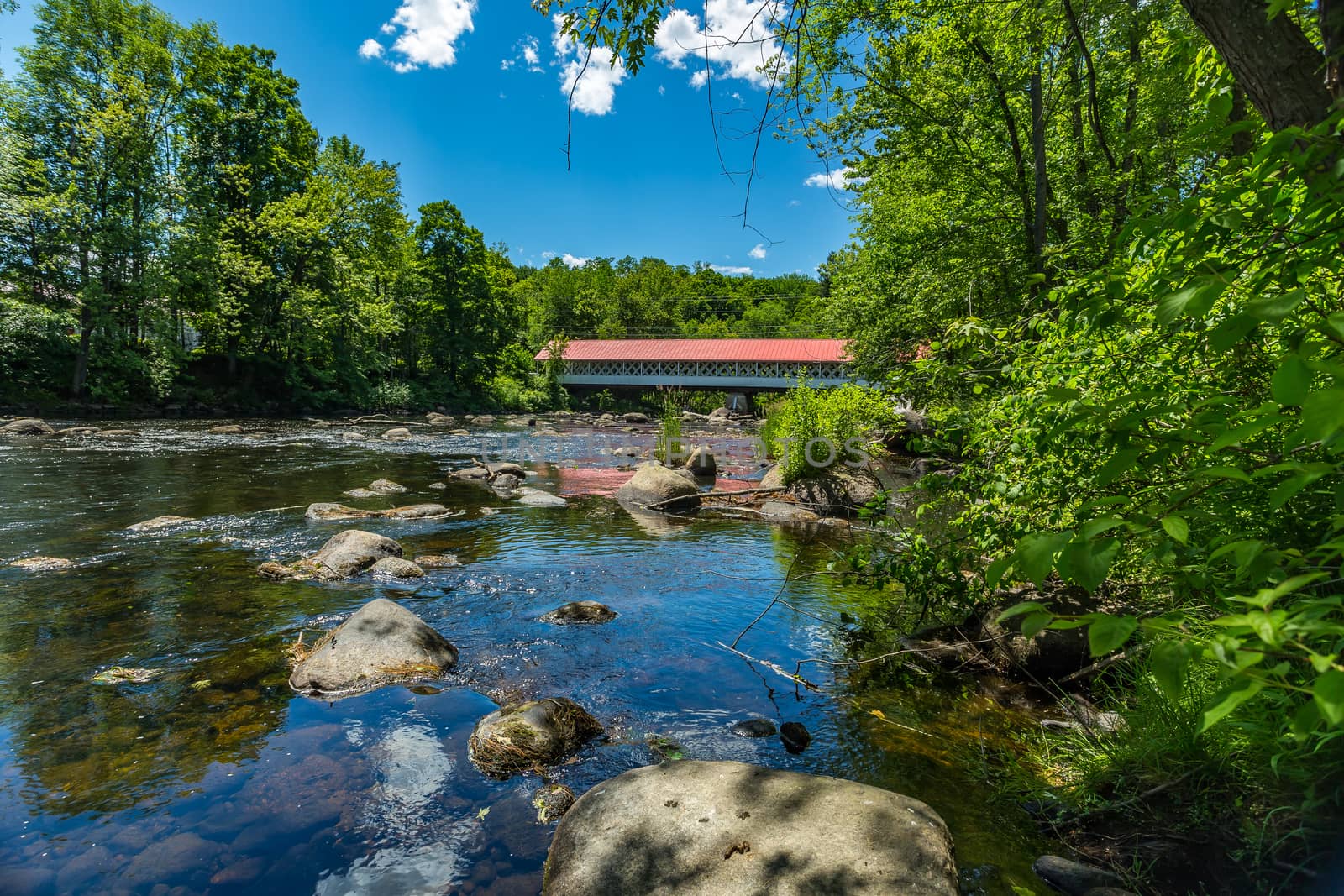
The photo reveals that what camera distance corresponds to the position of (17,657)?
4.71 m

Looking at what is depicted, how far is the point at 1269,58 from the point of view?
1.82 metres

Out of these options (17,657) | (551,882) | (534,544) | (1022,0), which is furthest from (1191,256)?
(534,544)

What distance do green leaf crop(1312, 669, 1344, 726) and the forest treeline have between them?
25.7 m

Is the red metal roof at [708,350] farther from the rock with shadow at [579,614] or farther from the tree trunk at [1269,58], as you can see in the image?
the tree trunk at [1269,58]

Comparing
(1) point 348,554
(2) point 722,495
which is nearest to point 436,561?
(1) point 348,554

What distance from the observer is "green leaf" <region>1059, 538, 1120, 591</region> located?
1.15 metres

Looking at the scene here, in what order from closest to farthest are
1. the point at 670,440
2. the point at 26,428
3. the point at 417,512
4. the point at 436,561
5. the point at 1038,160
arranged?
the point at 436,561 → the point at 1038,160 → the point at 417,512 → the point at 670,440 → the point at 26,428

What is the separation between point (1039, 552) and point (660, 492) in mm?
10741

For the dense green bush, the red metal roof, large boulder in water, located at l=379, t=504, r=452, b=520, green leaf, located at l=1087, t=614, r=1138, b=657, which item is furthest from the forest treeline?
green leaf, located at l=1087, t=614, r=1138, b=657

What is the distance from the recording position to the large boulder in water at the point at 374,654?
4.48 m

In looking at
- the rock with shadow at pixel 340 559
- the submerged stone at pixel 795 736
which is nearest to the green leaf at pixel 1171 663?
the submerged stone at pixel 795 736

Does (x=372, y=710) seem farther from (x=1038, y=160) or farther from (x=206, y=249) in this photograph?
(x=206, y=249)

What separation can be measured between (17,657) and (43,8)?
1239 inches

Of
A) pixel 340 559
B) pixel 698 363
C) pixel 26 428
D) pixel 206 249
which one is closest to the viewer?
pixel 340 559
